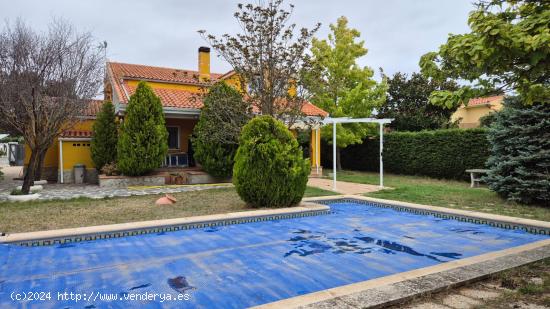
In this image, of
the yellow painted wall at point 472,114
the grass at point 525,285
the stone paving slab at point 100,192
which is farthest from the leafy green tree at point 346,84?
the grass at point 525,285

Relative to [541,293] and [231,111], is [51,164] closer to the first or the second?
[231,111]

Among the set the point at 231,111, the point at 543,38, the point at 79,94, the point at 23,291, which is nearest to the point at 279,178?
the point at 231,111

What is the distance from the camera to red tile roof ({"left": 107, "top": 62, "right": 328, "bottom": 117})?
20833 millimetres

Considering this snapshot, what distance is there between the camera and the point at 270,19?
595 inches

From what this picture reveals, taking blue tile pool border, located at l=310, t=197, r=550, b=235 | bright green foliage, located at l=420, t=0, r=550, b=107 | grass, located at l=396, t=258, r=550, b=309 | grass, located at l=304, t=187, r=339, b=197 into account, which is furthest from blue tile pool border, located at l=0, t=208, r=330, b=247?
grass, located at l=396, t=258, r=550, b=309

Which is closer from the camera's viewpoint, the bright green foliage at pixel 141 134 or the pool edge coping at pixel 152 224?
the pool edge coping at pixel 152 224

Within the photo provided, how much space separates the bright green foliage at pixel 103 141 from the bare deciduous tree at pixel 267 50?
8.70 metres

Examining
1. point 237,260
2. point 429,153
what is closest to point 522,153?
point 237,260

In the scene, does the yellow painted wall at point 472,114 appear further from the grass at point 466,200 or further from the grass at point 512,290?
the grass at point 512,290

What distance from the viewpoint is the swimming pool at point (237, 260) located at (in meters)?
5.79

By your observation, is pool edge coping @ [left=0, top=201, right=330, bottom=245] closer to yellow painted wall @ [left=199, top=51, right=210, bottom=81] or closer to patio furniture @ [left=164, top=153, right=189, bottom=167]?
patio furniture @ [left=164, top=153, right=189, bottom=167]

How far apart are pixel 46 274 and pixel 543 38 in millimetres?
7941

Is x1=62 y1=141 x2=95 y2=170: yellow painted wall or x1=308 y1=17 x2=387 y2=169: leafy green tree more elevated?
x1=308 y1=17 x2=387 y2=169: leafy green tree

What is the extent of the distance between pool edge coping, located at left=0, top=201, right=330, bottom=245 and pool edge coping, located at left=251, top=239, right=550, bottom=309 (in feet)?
18.4
